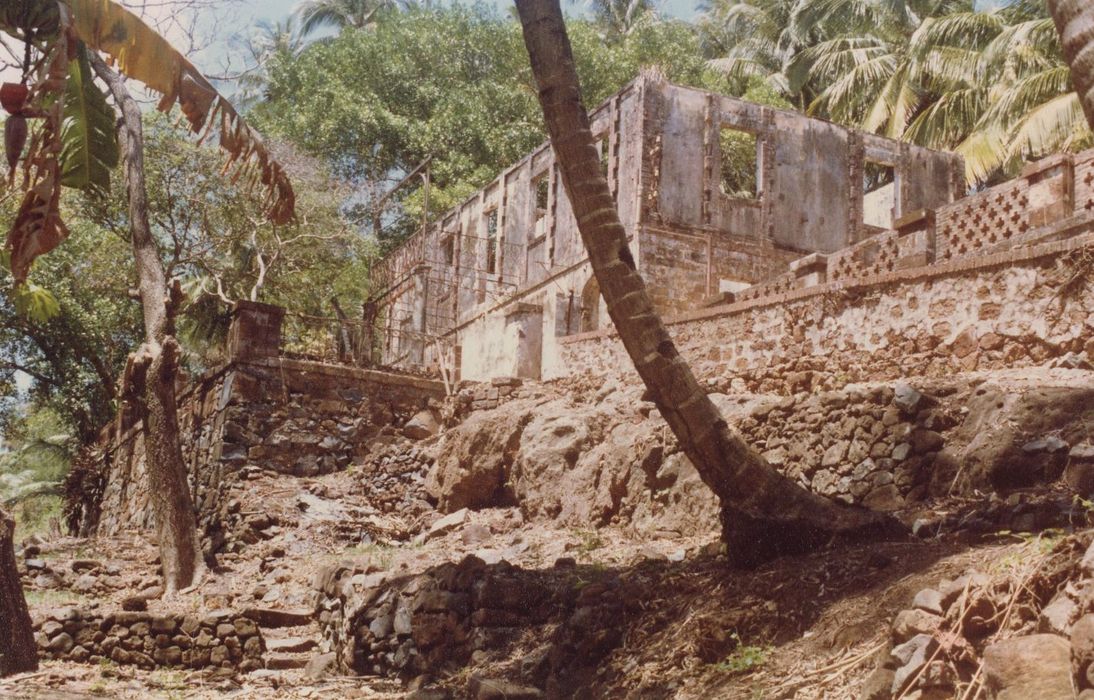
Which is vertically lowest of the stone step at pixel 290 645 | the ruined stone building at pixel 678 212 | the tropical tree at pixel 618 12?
the stone step at pixel 290 645

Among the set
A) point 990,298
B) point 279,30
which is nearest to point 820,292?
point 990,298

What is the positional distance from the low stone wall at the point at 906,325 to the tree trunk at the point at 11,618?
7.96 m

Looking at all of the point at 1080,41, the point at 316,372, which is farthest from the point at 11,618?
the point at 316,372

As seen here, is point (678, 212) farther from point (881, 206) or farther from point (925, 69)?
point (925, 69)

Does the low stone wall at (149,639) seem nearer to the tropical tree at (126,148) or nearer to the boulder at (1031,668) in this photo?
the tropical tree at (126,148)

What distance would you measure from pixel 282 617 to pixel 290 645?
62 centimetres

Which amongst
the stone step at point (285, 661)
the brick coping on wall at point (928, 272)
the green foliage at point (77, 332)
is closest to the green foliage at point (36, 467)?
the green foliage at point (77, 332)

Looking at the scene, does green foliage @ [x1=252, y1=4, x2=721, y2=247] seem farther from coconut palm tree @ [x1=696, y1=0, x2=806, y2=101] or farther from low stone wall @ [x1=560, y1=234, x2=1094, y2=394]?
low stone wall @ [x1=560, y1=234, x2=1094, y2=394]

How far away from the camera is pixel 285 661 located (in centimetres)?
1011

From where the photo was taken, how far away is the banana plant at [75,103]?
764 centimetres

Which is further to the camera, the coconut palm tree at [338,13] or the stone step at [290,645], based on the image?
the coconut palm tree at [338,13]

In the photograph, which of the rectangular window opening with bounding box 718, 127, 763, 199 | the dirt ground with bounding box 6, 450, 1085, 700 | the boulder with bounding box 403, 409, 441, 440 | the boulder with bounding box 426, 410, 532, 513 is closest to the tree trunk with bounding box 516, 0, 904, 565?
the dirt ground with bounding box 6, 450, 1085, 700

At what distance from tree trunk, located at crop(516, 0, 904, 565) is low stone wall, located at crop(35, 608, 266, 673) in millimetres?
5388

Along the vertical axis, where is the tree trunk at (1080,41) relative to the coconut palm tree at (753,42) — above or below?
below
